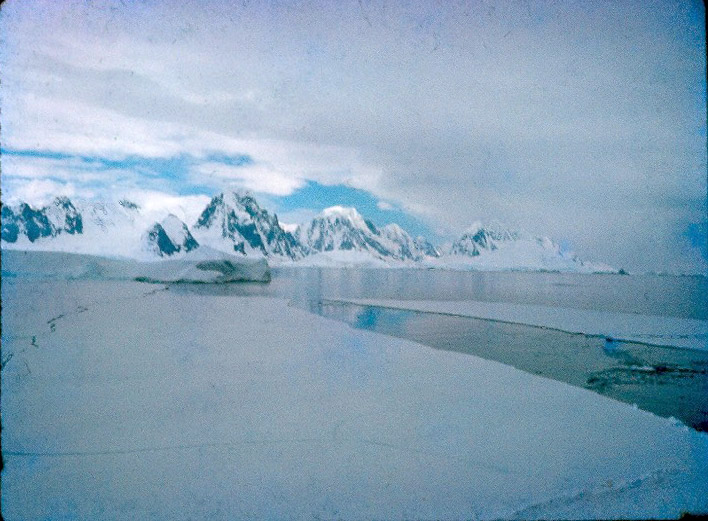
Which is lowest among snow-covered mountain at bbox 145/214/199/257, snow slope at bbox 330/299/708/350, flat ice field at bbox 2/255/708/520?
snow slope at bbox 330/299/708/350

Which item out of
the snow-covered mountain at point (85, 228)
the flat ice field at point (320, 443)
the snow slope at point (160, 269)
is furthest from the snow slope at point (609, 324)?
the snow-covered mountain at point (85, 228)

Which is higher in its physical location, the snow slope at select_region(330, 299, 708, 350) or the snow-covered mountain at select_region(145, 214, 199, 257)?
the snow-covered mountain at select_region(145, 214, 199, 257)

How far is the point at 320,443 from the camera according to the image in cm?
463

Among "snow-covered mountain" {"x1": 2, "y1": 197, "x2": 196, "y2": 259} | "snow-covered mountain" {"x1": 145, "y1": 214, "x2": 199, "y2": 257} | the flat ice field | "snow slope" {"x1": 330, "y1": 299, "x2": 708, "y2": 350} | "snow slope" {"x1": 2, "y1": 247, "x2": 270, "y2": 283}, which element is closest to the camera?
the flat ice field

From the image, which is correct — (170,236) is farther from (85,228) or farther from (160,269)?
(160,269)

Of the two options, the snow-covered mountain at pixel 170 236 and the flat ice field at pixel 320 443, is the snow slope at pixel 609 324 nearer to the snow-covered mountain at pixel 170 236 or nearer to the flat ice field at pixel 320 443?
the flat ice field at pixel 320 443

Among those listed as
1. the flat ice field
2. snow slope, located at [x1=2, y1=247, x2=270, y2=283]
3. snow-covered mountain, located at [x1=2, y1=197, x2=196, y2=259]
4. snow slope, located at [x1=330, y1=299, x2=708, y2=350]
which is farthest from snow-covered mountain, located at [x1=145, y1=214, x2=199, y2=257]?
the flat ice field

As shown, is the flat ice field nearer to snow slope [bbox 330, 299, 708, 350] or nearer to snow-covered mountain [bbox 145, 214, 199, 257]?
snow slope [bbox 330, 299, 708, 350]

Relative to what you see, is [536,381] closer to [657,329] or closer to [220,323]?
[220,323]

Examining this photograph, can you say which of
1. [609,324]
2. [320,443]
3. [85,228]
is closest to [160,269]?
[609,324]

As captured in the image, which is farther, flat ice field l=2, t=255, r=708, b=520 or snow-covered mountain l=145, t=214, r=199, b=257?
snow-covered mountain l=145, t=214, r=199, b=257

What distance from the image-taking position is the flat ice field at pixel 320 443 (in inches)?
140

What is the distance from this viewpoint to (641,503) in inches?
143

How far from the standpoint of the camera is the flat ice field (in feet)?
11.7
